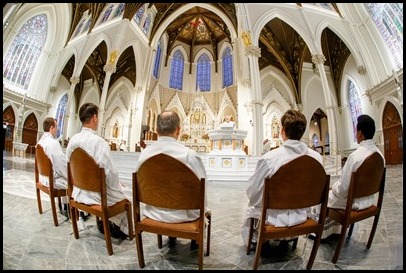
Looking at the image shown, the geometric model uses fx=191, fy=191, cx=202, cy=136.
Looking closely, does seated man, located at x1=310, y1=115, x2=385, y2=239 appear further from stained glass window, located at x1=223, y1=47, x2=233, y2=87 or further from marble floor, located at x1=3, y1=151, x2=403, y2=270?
stained glass window, located at x1=223, y1=47, x2=233, y2=87

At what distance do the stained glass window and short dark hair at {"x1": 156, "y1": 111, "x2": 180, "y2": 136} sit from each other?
17.8 meters

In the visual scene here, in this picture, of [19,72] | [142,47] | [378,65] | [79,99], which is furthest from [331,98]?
[142,47]

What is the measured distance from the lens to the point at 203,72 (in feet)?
66.3

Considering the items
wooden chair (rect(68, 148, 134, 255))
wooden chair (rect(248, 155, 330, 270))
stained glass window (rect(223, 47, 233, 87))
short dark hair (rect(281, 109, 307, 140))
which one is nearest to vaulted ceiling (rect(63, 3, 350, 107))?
stained glass window (rect(223, 47, 233, 87))

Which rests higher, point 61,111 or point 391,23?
point 391,23

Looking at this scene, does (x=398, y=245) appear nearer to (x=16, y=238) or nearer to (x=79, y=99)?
(x=16, y=238)

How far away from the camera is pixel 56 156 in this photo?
2262mm

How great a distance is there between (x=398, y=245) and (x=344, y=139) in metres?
4.28

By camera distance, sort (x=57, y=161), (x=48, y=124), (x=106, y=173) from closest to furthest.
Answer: (x=106, y=173)
(x=57, y=161)
(x=48, y=124)

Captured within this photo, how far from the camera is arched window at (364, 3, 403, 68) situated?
211cm

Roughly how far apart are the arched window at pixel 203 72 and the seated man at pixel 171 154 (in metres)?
18.5

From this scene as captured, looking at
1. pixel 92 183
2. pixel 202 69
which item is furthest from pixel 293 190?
pixel 202 69

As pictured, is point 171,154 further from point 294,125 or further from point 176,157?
point 294,125

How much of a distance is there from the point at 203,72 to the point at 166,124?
65.5ft
